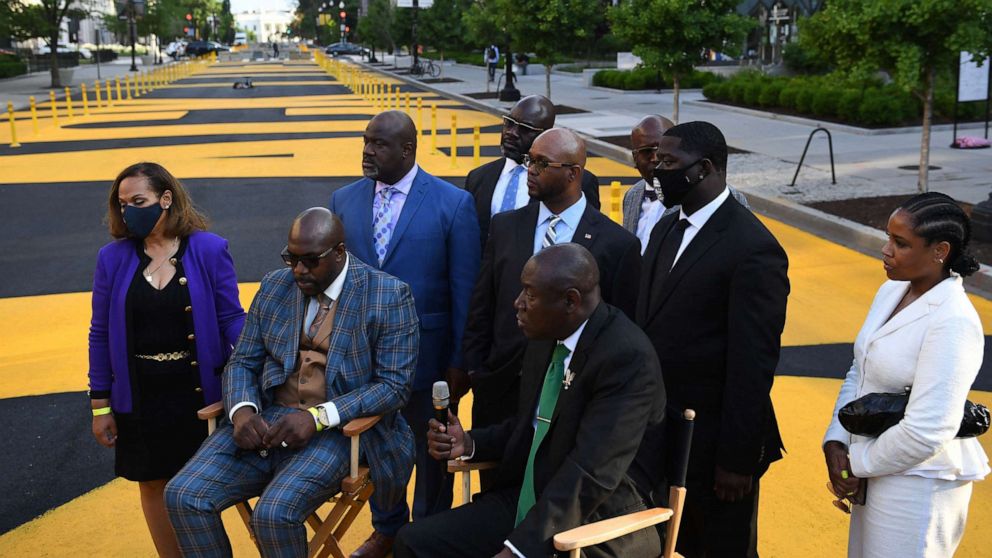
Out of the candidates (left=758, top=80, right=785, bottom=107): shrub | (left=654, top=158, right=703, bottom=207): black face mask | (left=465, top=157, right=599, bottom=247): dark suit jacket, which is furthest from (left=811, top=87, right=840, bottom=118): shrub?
(left=654, top=158, right=703, bottom=207): black face mask

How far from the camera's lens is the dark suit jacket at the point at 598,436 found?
3506mm

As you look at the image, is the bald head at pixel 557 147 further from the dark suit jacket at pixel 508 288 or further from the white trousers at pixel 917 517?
the white trousers at pixel 917 517

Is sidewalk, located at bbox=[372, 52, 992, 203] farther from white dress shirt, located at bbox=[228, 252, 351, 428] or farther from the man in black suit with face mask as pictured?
white dress shirt, located at bbox=[228, 252, 351, 428]

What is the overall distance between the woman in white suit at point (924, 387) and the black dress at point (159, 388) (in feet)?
9.55

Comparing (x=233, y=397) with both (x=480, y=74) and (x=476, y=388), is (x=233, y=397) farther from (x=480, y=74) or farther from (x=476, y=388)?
(x=480, y=74)

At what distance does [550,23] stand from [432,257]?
23.7 m

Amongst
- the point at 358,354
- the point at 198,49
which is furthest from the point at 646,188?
the point at 198,49

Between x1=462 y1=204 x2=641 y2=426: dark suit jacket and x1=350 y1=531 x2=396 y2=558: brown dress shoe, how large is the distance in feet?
2.73

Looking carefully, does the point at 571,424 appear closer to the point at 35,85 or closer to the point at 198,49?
the point at 35,85

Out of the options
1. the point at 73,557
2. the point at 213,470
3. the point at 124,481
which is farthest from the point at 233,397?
the point at 124,481

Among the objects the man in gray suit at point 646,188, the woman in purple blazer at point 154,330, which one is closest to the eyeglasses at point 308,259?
the woman in purple blazer at point 154,330

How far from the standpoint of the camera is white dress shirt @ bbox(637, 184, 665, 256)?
566 centimetres

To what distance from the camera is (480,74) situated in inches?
2089

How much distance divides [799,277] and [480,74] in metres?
43.9
